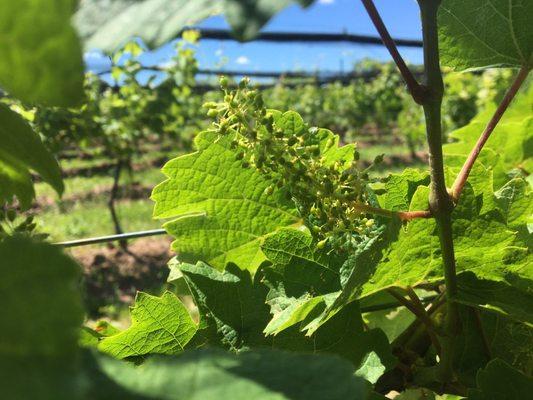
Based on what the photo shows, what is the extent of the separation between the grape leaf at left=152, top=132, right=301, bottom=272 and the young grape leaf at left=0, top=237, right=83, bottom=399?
60 cm

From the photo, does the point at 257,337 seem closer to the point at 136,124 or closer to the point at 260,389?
the point at 260,389

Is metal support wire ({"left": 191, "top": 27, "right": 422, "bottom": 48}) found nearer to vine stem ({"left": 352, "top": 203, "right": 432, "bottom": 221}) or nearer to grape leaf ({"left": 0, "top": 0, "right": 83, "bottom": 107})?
vine stem ({"left": 352, "top": 203, "right": 432, "bottom": 221})

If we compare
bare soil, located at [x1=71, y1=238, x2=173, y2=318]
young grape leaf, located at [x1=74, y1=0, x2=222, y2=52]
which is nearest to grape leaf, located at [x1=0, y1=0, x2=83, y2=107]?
young grape leaf, located at [x1=74, y1=0, x2=222, y2=52]

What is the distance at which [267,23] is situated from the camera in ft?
1.23

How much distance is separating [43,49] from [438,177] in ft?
1.44

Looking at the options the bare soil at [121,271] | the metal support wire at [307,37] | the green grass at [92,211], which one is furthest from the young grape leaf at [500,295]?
the metal support wire at [307,37]

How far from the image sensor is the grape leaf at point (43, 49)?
326 mm

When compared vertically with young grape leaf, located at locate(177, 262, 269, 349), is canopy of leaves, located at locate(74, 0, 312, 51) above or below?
above

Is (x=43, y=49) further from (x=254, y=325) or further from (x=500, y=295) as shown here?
(x=500, y=295)

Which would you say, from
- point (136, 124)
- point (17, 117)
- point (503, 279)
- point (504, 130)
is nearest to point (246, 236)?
point (503, 279)

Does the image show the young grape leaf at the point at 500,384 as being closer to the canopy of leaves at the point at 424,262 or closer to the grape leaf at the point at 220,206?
the canopy of leaves at the point at 424,262

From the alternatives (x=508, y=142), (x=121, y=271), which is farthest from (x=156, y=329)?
(x=121, y=271)

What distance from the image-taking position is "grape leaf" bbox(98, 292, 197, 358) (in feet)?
2.29

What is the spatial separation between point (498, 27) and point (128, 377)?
0.63 meters
